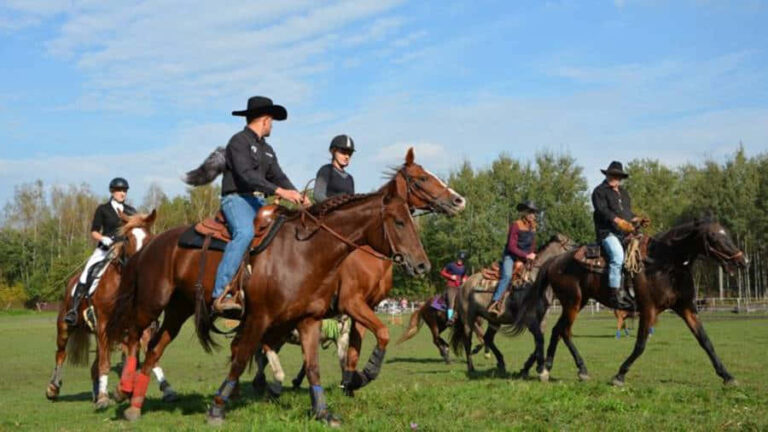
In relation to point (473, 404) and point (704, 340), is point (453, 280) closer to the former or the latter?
point (704, 340)

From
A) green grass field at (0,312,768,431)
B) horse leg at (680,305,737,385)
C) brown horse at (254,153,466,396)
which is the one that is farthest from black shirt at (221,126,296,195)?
horse leg at (680,305,737,385)

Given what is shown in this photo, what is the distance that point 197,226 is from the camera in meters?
10.1

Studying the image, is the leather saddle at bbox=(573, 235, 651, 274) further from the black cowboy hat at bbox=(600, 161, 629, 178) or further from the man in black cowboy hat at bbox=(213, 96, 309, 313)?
the man in black cowboy hat at bbox=(213, 96, 309, 313)

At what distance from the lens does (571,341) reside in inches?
584

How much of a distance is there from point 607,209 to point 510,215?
66.8 m

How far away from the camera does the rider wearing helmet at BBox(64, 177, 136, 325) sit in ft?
44.0

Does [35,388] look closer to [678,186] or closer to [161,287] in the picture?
[161,287]

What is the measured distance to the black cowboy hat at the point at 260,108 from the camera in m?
10.3

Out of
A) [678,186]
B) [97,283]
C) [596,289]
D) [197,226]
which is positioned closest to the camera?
[197,226]

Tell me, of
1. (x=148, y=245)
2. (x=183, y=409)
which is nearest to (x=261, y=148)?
(x=148, y=245)

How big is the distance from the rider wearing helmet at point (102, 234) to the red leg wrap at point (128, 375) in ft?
10.5

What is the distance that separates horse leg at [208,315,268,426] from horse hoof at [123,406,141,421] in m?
1.34

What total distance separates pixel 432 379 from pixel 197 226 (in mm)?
6454

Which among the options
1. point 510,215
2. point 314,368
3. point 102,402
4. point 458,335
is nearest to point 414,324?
point 458,335
